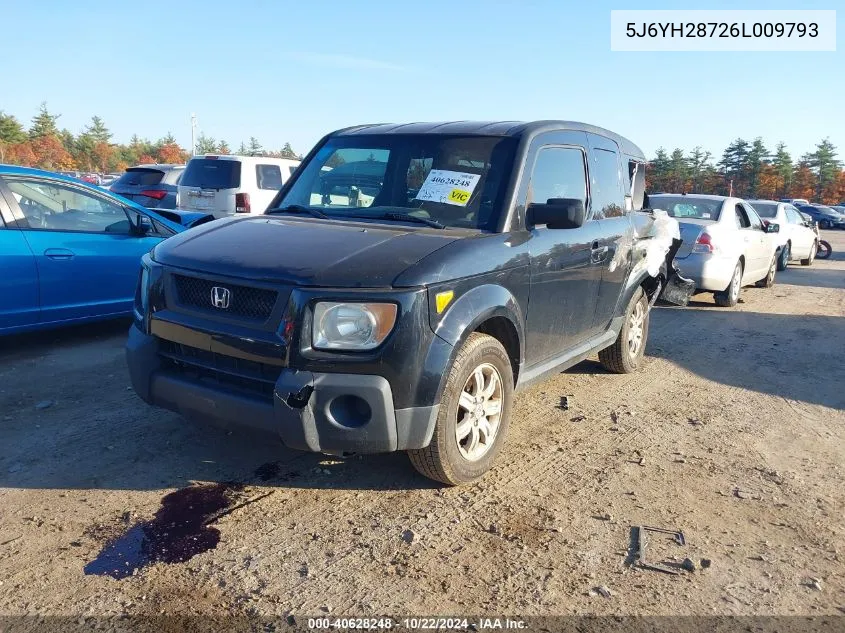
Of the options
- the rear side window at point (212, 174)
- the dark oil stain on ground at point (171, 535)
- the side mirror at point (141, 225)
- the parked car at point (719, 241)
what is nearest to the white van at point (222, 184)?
the rear side window at point (212, 174)

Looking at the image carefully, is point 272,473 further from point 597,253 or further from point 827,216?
point 827,216

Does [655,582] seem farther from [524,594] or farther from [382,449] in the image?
[382,449]

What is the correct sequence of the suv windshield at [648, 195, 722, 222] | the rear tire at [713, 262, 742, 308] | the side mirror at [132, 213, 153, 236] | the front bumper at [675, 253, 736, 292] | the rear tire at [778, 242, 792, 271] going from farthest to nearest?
the rear tire at [778, 242, 792, 271]
the suv windshield at [648, 195, 722, 222]
the rear tire at [713, 262, 742, 308]
the front bumper at [675, 253, 736, 292]
the side mirror at [132, 213, 153, 236]

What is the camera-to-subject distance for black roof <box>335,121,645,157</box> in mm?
4262

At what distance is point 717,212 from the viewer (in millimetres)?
9844

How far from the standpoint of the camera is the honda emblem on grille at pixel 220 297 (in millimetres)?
3287

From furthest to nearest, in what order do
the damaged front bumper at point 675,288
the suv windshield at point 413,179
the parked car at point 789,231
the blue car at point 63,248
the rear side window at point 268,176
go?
1. the parked car at point 789,231
2. the rear side window at point 268,176
3. the damaged front bumper at point 675,288
4. the blue car at point 63,248
5. the suv windshield at point 413,179

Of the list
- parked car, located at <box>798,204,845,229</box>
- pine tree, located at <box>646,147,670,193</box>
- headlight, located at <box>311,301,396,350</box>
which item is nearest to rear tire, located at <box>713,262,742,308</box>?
headlight, located at <box>311,301,396,350</box>

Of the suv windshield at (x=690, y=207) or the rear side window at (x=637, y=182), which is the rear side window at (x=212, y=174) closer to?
the suv windshield at (x=690, y=207)

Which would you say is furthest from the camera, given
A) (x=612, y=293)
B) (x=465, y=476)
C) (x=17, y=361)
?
(x=17, y=361)

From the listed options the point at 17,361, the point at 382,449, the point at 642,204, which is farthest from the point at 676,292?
the point at 17,361

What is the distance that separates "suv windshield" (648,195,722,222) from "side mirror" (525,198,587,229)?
639 centimetres

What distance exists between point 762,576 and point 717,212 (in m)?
7.96

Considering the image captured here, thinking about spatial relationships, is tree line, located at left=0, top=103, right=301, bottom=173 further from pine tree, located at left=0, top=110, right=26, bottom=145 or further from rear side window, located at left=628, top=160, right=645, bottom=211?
rear side window, located at left=628, top=160, right=645, bottom=211
